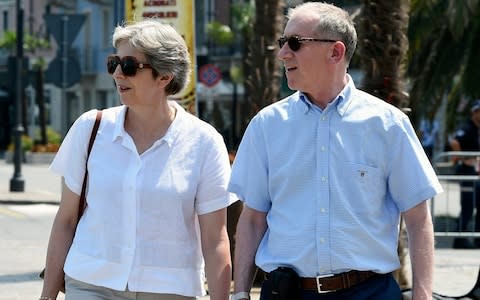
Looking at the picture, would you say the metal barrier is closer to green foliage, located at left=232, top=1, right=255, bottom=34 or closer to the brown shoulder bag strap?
the brown shoulder bag strap

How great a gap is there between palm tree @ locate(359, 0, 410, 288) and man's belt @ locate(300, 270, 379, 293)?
211 inches

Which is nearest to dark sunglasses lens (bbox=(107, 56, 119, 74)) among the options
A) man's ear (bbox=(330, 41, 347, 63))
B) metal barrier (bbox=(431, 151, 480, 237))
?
man's ear (bbox=(330, 41, 347, 63))

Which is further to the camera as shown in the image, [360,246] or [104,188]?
[104,188]

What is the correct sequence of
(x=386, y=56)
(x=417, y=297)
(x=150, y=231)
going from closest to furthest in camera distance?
1. (x=417, y=297)
2. (x=150, y=231)
3. (x=386, y=56)

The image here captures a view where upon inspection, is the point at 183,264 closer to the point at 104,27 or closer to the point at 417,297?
the point at 417,297

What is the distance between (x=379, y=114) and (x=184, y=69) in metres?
0.92

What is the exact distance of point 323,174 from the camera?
443 centimetres

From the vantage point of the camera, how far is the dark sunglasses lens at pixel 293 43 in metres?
4.52

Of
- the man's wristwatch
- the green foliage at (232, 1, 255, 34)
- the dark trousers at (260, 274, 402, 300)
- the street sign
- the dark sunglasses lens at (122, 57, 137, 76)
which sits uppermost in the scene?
the green foliage at (232, 1, 255, 34)

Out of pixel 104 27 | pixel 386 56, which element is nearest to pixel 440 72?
pixel 386 56

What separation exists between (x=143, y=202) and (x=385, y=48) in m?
5.33

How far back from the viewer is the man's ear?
14.9 ft

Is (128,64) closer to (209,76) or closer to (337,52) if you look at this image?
(337,52)

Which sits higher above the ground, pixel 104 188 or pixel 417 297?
pixel 104 188
